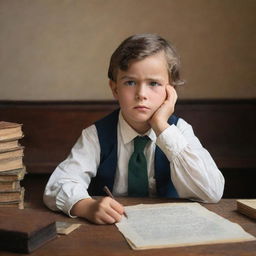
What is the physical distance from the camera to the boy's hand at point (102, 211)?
1.34 meters

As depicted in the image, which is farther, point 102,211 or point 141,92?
point 141,92

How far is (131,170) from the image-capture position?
1.85 m

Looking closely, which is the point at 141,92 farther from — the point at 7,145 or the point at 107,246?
the point at 107,246

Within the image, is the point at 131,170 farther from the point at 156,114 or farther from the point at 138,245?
the point at 138,245

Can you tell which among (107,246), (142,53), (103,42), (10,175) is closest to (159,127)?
(142,53)

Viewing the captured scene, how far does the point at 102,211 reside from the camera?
1.35 metres

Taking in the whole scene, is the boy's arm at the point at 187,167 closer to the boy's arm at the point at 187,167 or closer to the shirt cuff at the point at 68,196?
the boy's arm at the point at 187,167

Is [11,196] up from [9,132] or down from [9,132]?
down

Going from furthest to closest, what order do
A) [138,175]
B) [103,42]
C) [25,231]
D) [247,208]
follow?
[103,42] → [138,175] → [247,208] → [25,231]

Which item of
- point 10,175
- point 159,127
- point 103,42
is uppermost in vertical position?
point 103,42

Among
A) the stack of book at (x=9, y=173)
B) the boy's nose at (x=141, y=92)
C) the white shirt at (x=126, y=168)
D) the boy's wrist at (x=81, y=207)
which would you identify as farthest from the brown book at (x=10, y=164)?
the boy's nose at (x=141, y=92)

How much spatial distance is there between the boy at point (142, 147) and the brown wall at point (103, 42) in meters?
1.10

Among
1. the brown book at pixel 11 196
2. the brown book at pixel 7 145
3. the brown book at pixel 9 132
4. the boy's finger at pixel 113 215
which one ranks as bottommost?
the brown book at pixel 11 196

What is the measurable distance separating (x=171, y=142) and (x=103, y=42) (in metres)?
1.46
